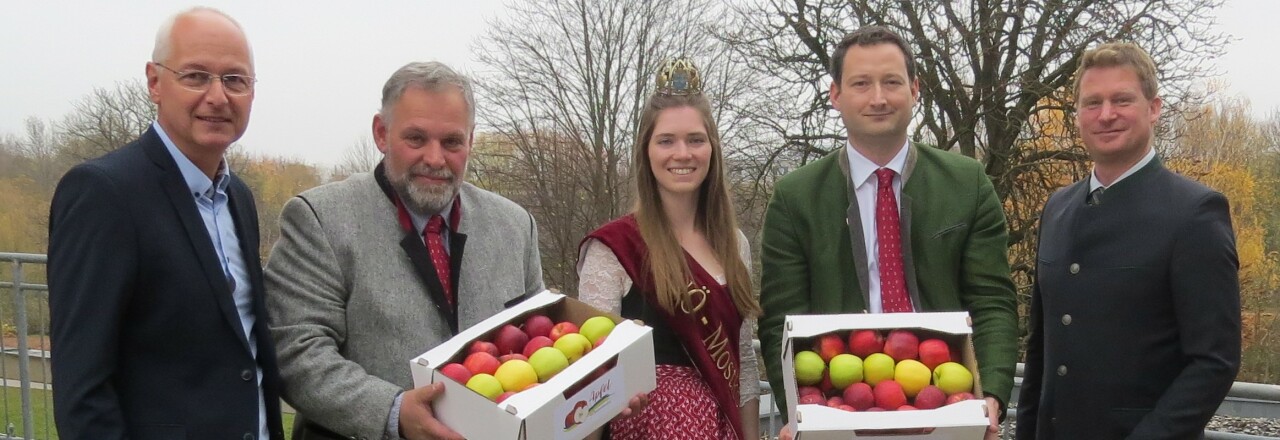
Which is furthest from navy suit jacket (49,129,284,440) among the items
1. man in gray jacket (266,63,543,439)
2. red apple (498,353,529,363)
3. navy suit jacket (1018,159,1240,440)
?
navy suit jacket (1018,159,1240,440)

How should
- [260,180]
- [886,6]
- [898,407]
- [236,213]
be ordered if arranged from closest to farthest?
1. [898,407]
2. [236,213]
3. [886,6]
4. [260,180]

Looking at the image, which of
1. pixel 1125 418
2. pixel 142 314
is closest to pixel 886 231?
pixel 1125 418

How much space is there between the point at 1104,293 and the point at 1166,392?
33cm

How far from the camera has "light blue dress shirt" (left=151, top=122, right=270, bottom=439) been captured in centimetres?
244

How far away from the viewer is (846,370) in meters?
2.43

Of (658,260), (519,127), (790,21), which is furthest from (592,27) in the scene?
(658,260)

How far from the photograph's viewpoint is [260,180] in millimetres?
26125

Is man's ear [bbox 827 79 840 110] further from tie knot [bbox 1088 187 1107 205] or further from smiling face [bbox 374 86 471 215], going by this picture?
smiling face [bbox 374 86 471 215]

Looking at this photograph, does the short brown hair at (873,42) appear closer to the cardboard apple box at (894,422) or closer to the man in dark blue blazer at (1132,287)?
the man in dark blue blazer at (1132,287)

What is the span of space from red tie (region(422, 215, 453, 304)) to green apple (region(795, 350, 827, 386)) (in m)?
1.03

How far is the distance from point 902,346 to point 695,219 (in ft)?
3.35

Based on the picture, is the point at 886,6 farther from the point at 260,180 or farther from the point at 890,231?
the point at 260,180

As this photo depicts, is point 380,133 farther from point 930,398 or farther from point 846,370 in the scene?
point 930,398

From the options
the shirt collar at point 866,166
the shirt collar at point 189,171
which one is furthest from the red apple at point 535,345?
the shirt collar at point 866,166
